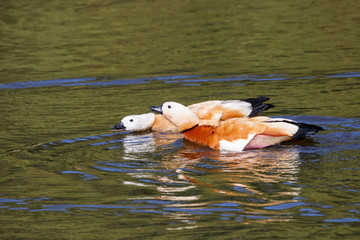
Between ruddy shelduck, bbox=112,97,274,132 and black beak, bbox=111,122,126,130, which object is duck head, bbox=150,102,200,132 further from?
black beak, bbox=111,122,126,130

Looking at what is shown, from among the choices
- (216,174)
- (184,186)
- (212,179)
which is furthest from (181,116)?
(184,186)

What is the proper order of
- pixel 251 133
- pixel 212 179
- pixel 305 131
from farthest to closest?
pixel 251 133 → pixel 305 131 → pixel 212 179

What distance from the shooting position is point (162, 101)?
39.1 ft

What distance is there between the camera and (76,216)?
6574 mm

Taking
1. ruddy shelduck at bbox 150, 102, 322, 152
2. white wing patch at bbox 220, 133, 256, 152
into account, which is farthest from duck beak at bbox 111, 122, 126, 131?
white wing patch at bbox 220, 133, 256, 152

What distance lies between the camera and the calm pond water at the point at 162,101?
6.33 meters

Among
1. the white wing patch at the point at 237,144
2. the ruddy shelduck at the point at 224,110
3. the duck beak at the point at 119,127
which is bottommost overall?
the white wing patch at the point at 237,144

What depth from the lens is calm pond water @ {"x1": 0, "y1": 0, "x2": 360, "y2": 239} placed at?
633 cm

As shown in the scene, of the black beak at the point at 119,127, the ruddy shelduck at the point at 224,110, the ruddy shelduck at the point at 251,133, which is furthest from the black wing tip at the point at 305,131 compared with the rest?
the black beak at the point at 119,127

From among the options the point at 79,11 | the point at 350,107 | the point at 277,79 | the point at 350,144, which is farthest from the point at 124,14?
the point at 350,144

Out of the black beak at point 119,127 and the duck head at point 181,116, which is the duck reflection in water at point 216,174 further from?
the black beak at point 119,127

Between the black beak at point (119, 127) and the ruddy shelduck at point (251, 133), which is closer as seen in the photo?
the ruddy shelduck at point (251, 133)

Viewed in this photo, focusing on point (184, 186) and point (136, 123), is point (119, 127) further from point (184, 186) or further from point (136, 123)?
point (184, 186)

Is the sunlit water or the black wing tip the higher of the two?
the black wing tip
